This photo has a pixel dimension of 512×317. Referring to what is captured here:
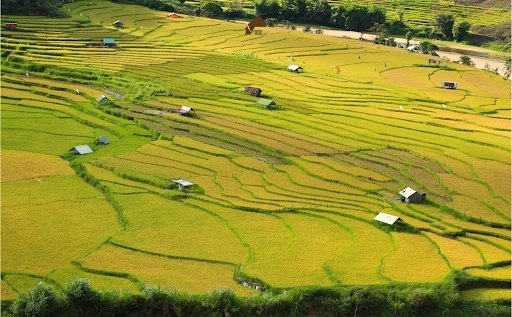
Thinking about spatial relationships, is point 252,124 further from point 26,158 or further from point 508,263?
point 508,263

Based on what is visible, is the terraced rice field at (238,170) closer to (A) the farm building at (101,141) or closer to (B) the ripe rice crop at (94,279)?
(B) the ripe rice crop at (94,279)

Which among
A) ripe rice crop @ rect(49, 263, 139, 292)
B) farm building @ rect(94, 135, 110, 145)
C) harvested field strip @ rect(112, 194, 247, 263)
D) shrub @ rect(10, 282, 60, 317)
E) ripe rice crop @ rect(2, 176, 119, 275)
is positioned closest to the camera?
shrub @ rect(10, 282, 60, 317)

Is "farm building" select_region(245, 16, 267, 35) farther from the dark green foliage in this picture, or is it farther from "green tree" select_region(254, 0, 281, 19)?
the dark green foliage

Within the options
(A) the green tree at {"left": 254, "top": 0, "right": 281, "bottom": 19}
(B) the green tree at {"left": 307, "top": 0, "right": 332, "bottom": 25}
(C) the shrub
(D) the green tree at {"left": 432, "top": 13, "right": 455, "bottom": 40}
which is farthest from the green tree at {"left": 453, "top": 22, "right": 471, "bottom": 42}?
(C) the shrub

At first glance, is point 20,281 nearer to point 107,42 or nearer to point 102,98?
point 102,98

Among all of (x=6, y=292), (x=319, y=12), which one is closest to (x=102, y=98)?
(x=6, y=292)

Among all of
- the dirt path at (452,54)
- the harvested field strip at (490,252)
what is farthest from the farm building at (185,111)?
the dirt path at (452,54)

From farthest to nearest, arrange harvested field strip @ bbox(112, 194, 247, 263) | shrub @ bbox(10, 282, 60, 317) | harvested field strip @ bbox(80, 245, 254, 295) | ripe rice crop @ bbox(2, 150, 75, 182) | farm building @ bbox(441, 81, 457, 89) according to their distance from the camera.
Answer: farm building @ bbox(441, 81, 457, 89), ripe rice crop @ bbox(2, 150, 75, 182), harvested field strip @ bbox(112, 194, 247, 263), harvested field strip @ bbox(80, 245, 254, 295), shrub @ bbox(10, 282, 60, 317)
